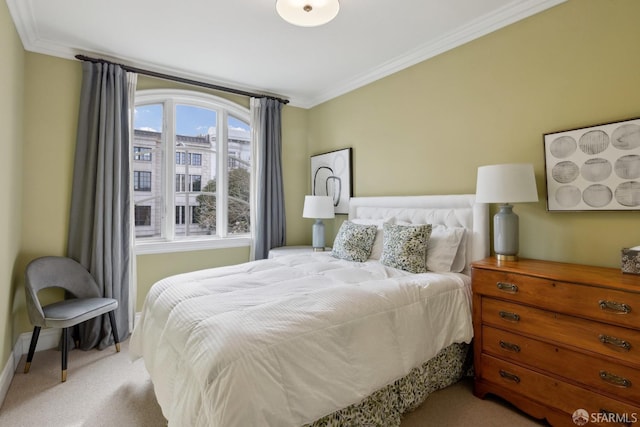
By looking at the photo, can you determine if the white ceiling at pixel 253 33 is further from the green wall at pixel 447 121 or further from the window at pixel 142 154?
the window at pixel 142 154

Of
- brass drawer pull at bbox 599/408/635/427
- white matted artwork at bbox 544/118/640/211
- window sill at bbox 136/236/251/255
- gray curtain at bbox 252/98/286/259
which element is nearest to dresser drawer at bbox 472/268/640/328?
brass drawer pull at bbox 599/408/635/427

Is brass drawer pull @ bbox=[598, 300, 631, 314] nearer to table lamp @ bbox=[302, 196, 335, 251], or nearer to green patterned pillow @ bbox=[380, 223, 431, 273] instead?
green patterned pillow @ bbox=[380, 223, 431, 273]

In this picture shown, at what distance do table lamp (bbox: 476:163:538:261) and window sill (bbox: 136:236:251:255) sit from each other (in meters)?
2.82

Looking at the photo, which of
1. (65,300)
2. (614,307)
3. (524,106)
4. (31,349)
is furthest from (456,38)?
(31,349)

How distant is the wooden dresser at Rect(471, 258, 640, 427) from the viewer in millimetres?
1590

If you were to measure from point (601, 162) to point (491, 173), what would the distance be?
0.63 m

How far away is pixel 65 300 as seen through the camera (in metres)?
2.90

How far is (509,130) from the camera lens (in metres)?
2.52

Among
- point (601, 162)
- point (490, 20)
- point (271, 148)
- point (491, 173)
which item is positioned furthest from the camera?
point (271, 148)

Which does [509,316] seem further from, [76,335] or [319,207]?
[76,335]

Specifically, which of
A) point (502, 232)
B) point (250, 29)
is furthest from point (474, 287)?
point (250, 29)

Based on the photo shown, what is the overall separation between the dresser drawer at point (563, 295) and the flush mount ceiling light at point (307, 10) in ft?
6.39

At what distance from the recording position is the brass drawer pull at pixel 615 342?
1.58 metres

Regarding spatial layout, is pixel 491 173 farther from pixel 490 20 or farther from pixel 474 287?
pixel 490 20
